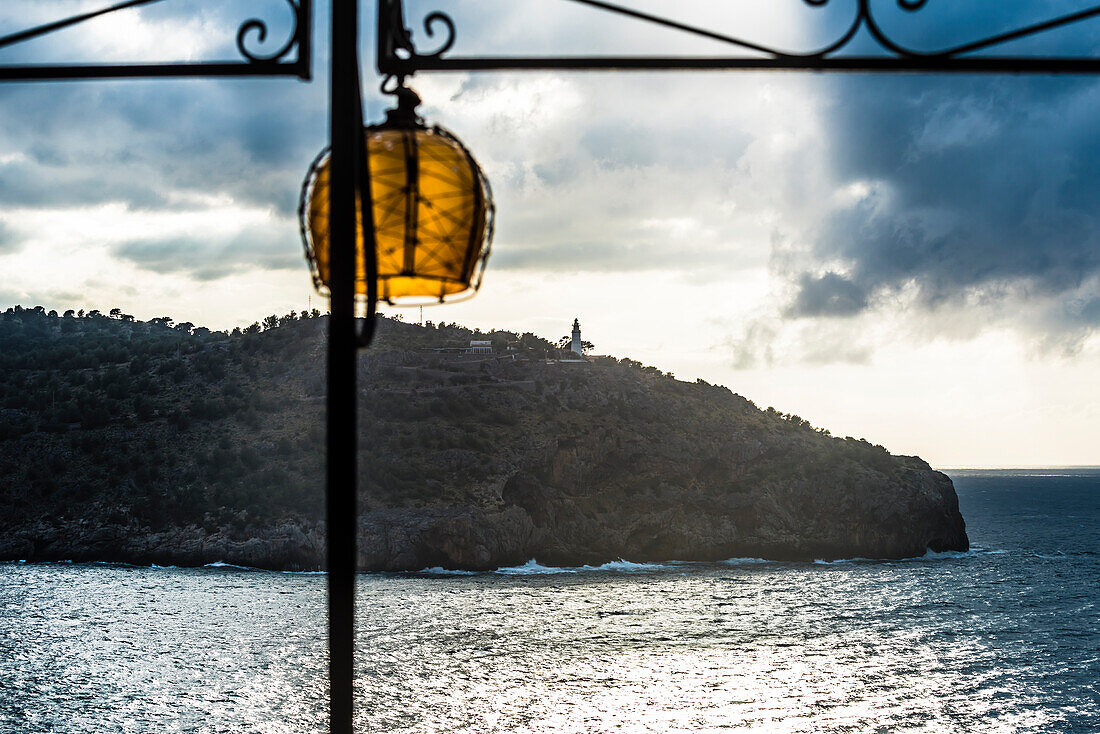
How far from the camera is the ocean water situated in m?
40.9

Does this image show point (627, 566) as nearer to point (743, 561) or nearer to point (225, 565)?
point (743, 561)

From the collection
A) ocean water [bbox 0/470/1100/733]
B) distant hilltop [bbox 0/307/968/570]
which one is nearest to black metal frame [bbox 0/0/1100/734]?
ocean water [bbox 0/470/1100/733]

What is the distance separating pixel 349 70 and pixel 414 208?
0.48 meters

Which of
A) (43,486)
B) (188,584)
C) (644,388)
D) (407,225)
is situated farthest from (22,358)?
(407,225)

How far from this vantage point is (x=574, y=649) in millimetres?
51812

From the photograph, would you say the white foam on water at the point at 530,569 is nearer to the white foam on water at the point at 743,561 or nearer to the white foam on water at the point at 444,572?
the white foam on water at the point at 444,572

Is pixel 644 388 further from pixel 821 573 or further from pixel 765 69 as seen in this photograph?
pixel 765 69

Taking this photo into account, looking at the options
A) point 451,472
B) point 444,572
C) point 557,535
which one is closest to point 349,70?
point 444,572

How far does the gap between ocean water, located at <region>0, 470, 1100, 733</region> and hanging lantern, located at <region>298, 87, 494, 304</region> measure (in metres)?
38.1

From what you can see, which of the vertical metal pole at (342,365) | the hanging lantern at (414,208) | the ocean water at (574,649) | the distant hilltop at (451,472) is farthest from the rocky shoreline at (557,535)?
the vertical metal pole at (342,365)

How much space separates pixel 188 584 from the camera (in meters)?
64.0

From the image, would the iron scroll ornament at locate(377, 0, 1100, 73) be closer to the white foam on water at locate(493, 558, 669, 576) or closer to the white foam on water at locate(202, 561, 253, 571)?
the white foam on water at locate(493, 558, 669, 576)

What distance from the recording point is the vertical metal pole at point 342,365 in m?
1.90

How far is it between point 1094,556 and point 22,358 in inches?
3958
